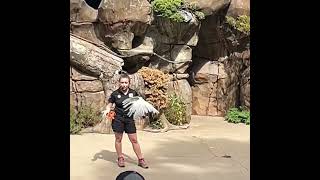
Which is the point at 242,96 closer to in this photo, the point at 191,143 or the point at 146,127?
the point at 146,127

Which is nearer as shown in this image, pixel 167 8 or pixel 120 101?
pixel 120 101

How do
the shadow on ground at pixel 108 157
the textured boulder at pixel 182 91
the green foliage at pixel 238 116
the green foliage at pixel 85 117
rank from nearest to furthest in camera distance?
1. the shadow on ground at pixel 108 157
2. the green foliage at pixel 85 117
3. the textured boulder at pixel 182 91
4. the green foliage at pixel 238 116

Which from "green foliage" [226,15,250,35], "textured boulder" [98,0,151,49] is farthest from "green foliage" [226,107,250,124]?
"textured boulder" [98,0,151,49]

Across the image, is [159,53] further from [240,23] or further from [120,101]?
[120,101]

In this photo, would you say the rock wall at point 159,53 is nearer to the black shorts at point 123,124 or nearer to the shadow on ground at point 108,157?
the shadow on ground at point 108,157

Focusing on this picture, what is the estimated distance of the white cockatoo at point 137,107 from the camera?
17.8 feet

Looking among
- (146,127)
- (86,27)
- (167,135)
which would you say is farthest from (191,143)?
(86,27)

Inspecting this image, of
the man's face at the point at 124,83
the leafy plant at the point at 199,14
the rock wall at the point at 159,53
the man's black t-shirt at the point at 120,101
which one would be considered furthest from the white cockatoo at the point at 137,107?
the leafy plant at the point at 199,14

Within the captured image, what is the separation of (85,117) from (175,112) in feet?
7.48

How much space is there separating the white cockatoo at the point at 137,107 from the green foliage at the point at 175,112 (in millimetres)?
4539

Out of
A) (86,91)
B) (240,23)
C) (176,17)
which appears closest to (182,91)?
(176,17)

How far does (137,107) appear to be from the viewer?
215 inches

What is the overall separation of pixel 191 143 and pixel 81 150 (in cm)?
216

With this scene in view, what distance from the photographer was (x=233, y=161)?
6.34m
